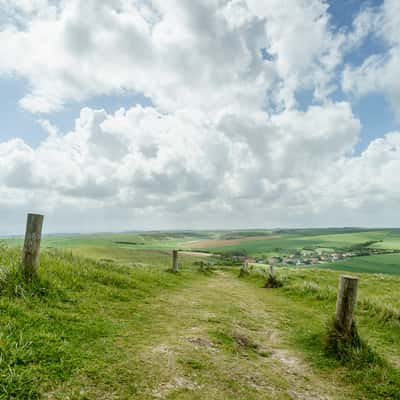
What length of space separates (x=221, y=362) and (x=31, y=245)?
6672 millimetres

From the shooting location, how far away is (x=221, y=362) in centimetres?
551

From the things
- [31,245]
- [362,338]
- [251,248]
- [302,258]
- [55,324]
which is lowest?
[251,248]

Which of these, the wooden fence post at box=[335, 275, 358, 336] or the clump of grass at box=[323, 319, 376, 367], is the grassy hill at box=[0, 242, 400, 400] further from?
the wooden fence post at box=[335, 275, 358, 336]

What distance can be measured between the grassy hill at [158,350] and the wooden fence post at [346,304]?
2.51ft

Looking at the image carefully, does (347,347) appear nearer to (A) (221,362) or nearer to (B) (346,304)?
(B) (346,304)

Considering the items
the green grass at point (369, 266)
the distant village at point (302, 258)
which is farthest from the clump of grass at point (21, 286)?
the distant village at point (302, 258)

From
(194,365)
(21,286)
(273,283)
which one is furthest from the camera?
(273,283)

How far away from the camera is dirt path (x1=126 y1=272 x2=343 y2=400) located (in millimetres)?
4531

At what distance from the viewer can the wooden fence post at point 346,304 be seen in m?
6.77

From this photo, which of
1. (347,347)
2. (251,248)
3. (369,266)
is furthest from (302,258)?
(347,347)

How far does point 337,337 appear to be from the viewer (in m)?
6.79

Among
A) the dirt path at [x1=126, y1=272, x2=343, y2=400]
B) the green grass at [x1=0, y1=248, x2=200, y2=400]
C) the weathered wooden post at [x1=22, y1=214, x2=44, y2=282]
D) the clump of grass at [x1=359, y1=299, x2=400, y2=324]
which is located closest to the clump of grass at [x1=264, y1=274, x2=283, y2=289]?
the clump of grass at [x1=359, y1=299, x2=400, y2=324]

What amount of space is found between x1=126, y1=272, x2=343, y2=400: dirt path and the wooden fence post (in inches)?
60.3

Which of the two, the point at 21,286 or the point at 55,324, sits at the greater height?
the point at 21,286
